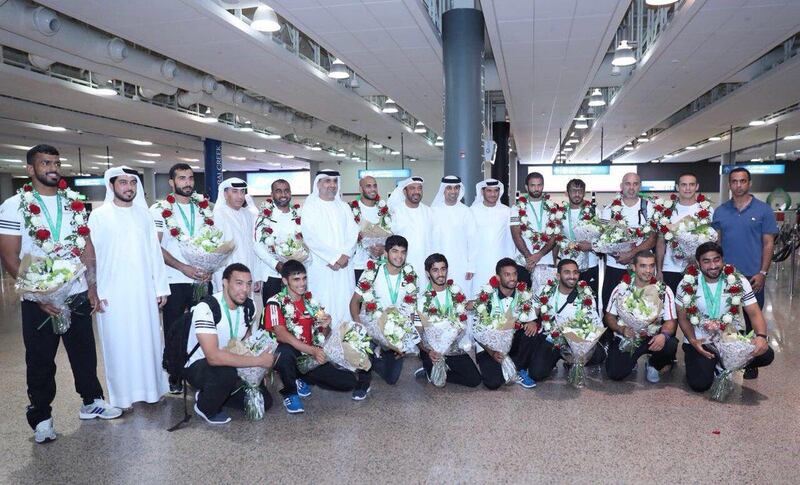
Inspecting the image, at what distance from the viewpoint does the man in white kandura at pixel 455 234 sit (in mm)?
6324

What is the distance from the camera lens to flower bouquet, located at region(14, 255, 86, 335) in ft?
12.3

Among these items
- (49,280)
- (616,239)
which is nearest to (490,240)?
(616,239)

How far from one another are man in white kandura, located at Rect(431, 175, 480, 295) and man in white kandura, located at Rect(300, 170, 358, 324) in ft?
3.82

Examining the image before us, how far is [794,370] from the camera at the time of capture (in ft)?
17.7

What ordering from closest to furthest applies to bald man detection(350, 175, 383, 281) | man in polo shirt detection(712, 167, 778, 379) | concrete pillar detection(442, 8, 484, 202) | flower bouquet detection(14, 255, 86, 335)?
1. flower bouquet detection(14, 255, 86, 335)
2. man in polo shirt detection(712, 167, 778, 379)
3. bald man detection(350, 175, 383, 281)
4. concrete pillar detection(442, 8, 484, 202)

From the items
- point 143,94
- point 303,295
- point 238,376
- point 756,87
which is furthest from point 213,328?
point 756,87

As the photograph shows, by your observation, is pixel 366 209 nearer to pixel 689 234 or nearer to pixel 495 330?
pixel 495 330

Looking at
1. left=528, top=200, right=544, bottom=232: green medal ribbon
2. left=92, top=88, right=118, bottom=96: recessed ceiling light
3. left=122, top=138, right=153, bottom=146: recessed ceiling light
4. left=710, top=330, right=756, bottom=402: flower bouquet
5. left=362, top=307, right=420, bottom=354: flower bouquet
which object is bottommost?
left=710, top=330, right=756, bottom=402: flower bouquet

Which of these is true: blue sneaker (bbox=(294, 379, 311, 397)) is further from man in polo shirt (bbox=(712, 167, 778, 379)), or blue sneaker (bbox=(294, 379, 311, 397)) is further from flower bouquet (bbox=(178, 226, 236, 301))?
man in polo shirt (bbox=(712, 167, 778, 379))

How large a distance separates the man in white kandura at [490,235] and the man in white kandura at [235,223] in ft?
8.21

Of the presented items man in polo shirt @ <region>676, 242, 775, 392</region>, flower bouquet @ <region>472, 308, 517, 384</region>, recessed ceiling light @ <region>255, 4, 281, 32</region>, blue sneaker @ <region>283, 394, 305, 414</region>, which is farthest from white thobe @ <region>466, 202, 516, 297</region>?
recessed ceiling light @ <region>255, 4, 281, 32</region>

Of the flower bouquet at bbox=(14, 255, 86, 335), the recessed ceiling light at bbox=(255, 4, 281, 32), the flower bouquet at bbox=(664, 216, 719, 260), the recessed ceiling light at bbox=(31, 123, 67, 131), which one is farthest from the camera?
the recessed ceiling light at bbox=(31, 123, 67, 131)

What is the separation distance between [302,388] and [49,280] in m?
2.13

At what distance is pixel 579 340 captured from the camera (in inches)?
182
